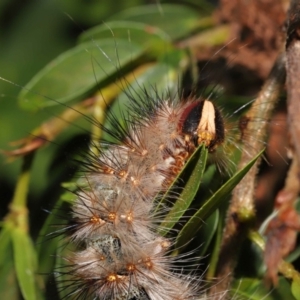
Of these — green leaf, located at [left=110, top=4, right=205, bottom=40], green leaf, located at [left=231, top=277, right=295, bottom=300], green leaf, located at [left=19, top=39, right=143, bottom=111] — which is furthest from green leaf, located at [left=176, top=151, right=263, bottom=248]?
green leaf, located at [left=110, top=4, right=205, bottom=40]

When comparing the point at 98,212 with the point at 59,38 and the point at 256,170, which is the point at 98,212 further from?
the point at 59,38

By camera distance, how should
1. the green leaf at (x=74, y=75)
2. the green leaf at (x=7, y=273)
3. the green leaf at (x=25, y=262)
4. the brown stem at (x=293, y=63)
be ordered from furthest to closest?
the green leaf at (x=74, y=75)
the green leaf at (x=7, y=273)
the green leaf at (x=25, y=262)
the brown stem at (x=293, y=63)

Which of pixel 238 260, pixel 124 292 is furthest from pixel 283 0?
pixel 124 292

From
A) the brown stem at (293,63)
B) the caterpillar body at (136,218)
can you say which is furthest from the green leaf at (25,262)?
the brown stem at (293,63)

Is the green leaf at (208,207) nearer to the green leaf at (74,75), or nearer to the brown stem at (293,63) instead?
the brown stem at (293,63)

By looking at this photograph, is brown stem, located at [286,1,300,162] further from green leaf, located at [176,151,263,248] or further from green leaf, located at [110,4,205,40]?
green leaf, located at [110,4,205,40]

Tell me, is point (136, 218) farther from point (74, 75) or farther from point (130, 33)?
point (130, 33)

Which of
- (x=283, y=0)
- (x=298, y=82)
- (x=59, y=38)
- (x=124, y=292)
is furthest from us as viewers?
(x=59, y=38)
